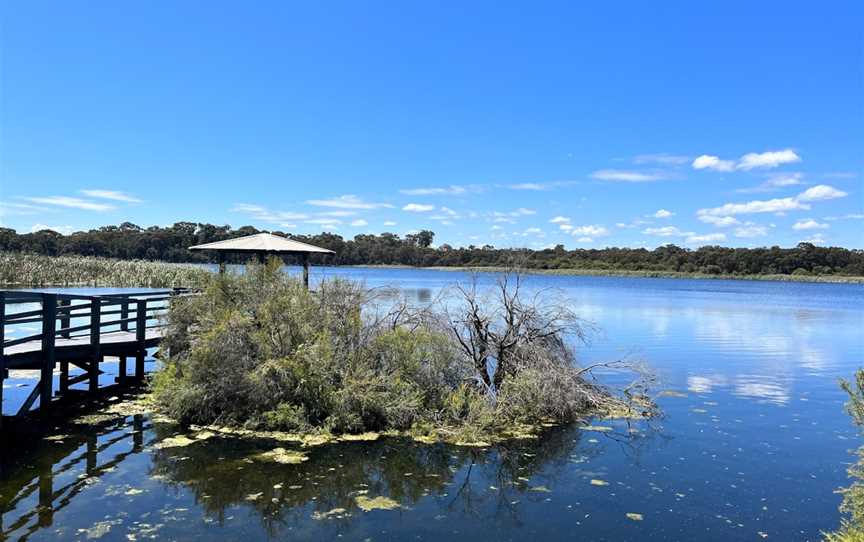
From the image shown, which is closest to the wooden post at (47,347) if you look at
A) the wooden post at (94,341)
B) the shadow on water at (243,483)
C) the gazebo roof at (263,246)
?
the shadow on water at (243,483)

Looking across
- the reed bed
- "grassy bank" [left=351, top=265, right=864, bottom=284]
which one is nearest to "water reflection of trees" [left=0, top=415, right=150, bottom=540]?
the reed bed

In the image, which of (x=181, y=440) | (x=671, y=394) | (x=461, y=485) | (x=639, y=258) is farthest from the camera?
(x=639, y=258)

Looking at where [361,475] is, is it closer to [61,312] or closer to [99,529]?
[99,529]

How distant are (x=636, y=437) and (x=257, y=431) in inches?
266

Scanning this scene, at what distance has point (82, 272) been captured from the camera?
38688 millimetres

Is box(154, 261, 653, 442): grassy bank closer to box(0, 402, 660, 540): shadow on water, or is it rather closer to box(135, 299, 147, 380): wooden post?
box(0, 402, 660, 540): shadow on water

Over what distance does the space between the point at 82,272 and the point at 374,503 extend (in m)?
37.0

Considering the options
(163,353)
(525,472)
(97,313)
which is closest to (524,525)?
(525,472)

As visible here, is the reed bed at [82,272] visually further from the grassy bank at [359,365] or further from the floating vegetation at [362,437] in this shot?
the floating vegetation at [362,437]

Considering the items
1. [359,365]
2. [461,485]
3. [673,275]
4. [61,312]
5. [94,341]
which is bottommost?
[461,485]

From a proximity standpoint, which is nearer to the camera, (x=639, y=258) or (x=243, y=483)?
(x=243, y=483)

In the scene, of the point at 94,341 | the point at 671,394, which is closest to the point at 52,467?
the point at 94,341

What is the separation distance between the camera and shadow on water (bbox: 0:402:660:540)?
287 inches

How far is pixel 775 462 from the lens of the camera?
10.2 metres
